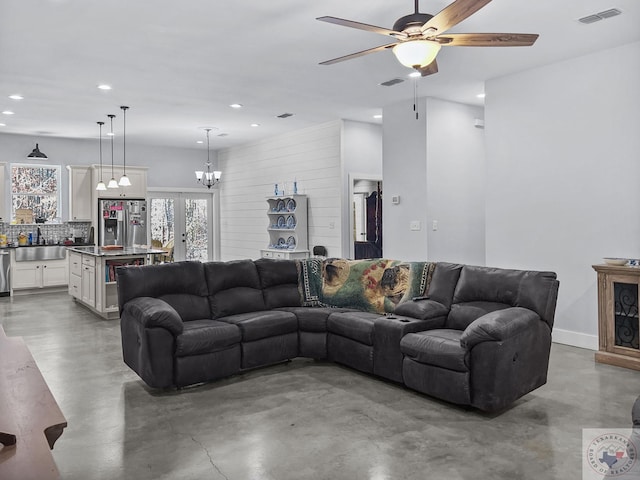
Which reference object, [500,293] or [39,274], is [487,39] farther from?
[39,274]

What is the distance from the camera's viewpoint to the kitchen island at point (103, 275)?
6844mm

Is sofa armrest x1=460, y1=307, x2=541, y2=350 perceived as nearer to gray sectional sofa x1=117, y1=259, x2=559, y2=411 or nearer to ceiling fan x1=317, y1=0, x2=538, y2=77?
gray sectional sofa x1=117, y1=259, x2=559, y2=411

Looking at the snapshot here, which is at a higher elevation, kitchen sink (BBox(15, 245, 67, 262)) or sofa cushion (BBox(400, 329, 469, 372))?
kitchen sink (BBox(15, 245, 67, 262))

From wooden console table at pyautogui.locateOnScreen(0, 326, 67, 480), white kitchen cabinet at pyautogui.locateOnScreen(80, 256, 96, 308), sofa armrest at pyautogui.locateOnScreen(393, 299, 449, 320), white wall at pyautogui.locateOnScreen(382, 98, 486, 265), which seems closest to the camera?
wooden console table at pyautogui.locateOnScreen(0, 326, 67, 480)

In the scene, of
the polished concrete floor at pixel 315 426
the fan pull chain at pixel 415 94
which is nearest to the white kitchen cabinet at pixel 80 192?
the polished concrete floor at pixel 315 426

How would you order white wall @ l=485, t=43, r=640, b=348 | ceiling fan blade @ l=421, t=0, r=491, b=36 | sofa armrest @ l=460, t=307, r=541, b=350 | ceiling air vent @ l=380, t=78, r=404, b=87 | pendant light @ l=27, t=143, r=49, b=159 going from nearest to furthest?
ceiling fan blade @ l=421, t=0, r=491, b=36, sofa armrest @ l=460, t=307, r=541, b=350, white wall @ l=485, t=43, r=640, b=348, ceiling air vent @ l=380, t=78, r=404, b=87, pendant light @ l=27, t=143, r=49, b=159

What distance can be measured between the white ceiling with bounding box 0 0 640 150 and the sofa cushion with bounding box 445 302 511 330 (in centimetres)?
237

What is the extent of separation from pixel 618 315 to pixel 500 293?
153 cm

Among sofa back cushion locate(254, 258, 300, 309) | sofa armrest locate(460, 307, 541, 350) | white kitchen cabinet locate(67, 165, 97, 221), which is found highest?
white kitchen cabinet locate(67, 165, 97, 221)

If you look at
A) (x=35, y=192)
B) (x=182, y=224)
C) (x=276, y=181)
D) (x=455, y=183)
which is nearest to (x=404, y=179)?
(x=455, y=183)

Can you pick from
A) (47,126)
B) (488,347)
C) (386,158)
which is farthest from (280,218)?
(488,347)

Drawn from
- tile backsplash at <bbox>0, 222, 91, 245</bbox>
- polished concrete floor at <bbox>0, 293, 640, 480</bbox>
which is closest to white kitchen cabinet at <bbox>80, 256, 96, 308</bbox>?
polished concrete floor at <bbox>0, 293, 640, 480</bbox>

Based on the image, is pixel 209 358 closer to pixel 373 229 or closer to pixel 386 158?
pixel 386 158

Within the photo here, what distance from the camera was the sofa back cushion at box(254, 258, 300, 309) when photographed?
16.4 ft
